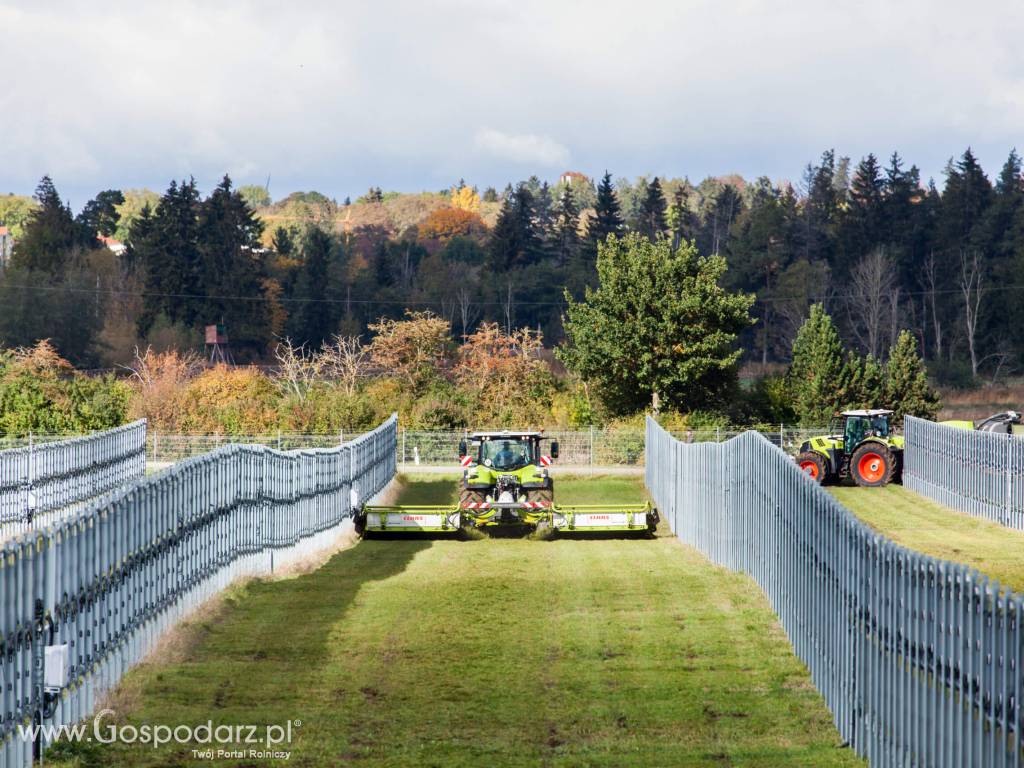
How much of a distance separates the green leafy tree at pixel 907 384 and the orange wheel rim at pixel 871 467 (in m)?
19.7

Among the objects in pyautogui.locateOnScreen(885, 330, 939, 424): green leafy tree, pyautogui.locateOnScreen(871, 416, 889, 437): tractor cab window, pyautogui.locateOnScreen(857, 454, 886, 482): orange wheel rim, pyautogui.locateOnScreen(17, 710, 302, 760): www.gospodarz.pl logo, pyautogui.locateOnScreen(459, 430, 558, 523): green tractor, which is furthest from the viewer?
pyautogui.locateOnScreen(885, 330, 939, 424): green leafy tree

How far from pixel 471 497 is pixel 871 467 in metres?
13.7

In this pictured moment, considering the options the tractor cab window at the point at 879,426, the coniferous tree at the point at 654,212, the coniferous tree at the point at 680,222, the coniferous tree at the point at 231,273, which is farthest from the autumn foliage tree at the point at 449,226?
the tractor cab window at the point at 879,426

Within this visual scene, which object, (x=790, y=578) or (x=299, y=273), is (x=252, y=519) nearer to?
(x=790, y=578)

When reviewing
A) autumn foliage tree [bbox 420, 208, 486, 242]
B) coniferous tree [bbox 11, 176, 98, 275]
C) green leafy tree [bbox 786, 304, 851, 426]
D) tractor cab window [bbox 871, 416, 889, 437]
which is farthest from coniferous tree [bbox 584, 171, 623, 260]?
tractor cab window [bbox 871, 416, 889, 437]

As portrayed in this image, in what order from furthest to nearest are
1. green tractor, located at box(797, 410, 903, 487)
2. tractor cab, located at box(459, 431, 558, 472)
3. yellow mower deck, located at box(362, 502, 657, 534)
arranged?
green tractor, located at box(797, 410, 903, 487)
tractor cab, located at box(459, 431, 558, 472)
yellow mower deck, located at box(362, 502, 657, 534)

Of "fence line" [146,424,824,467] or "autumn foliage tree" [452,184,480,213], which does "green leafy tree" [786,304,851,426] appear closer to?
"fence line" [146,424,824,467]

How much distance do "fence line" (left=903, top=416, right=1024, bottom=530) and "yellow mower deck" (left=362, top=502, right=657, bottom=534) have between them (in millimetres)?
7216

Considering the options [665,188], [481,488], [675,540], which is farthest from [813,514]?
[665,188]

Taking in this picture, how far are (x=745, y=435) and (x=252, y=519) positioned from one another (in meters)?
6.26

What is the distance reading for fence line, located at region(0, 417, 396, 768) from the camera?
826 cm

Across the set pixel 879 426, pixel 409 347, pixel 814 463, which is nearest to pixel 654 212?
pixel 409 347

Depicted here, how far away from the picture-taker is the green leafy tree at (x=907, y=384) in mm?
52594

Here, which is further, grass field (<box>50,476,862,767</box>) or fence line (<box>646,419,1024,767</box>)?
grass field (<box>50,476,862,767</box>)
